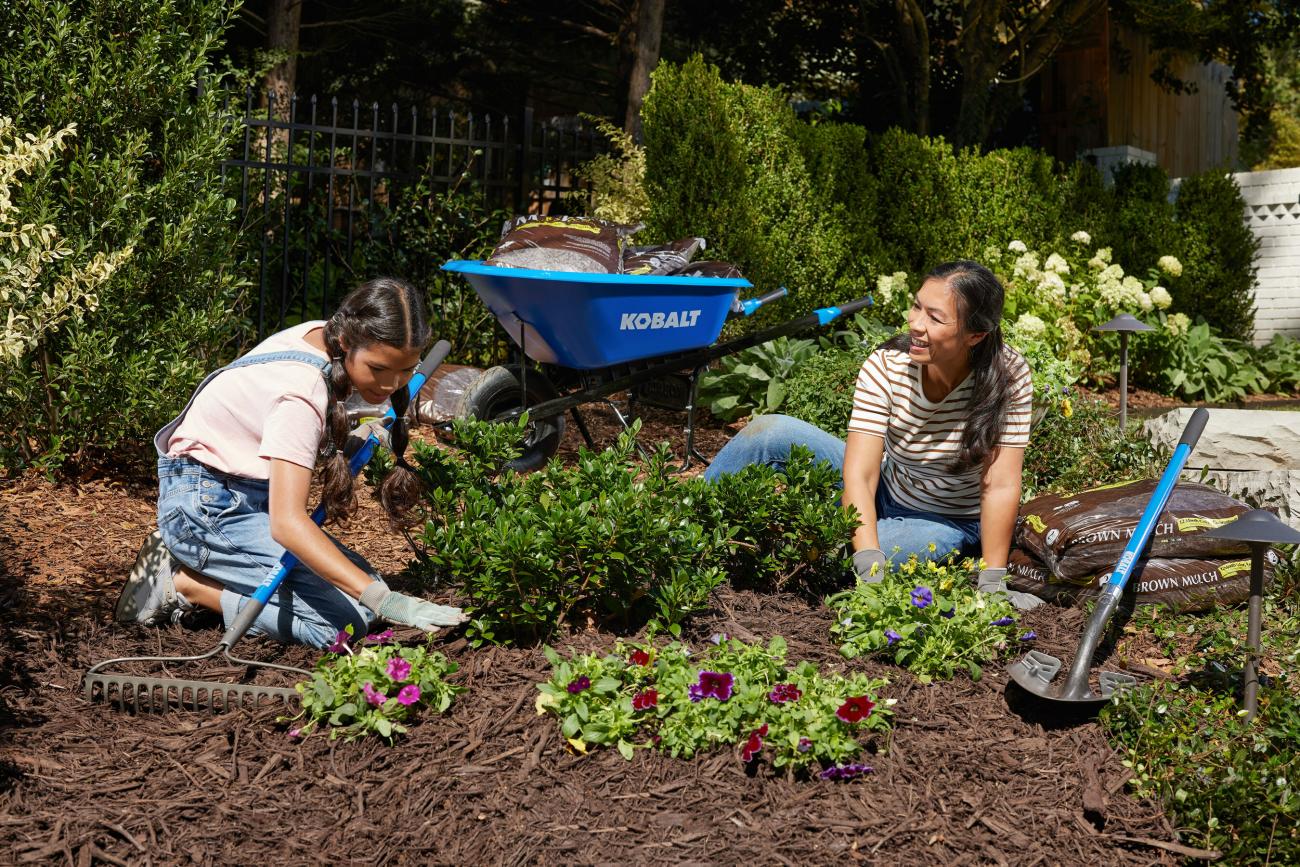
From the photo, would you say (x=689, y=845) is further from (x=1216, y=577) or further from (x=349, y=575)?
(x=1216, y=577)

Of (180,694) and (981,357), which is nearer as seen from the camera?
(180,694)

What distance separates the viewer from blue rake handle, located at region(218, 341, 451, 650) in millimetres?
2936

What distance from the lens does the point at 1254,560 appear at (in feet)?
8.88

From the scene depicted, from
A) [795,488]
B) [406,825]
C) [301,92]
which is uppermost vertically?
[301,92]

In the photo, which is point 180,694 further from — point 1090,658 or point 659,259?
point 659,259

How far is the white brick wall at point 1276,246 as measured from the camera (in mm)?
10602

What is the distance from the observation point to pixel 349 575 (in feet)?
9.30

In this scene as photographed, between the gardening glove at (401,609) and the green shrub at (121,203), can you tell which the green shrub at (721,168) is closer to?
the green shrub at (121,203)

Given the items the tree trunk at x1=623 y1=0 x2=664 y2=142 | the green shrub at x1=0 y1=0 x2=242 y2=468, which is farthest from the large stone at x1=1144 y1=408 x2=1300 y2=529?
the tree trunk at x1=623 y1=0 x2=664 y2=142

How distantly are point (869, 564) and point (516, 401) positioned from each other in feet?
9.00

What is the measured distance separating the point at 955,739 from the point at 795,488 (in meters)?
0.94

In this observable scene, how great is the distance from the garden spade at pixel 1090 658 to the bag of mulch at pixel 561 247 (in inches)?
102

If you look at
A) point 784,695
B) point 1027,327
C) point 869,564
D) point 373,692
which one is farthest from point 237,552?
point 1027,327

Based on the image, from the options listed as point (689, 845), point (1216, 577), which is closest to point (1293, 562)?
point (1216, 577)
